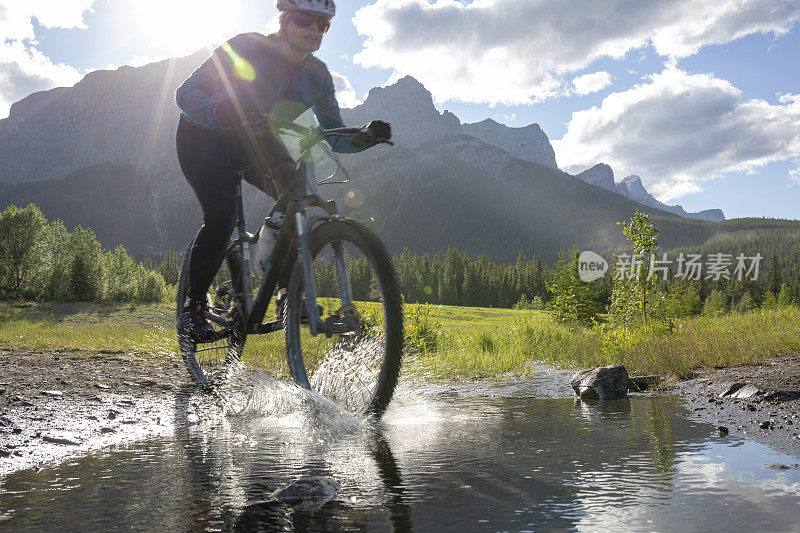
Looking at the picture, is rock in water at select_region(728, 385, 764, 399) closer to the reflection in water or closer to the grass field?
the reflection in water

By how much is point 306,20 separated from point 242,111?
0.86m

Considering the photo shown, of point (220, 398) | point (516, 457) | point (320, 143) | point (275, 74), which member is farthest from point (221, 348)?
point (516, 457)

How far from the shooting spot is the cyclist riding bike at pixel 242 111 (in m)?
4.10

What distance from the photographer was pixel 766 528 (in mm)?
1677

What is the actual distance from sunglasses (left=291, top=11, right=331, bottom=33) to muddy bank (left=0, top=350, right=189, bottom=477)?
3.17 meters

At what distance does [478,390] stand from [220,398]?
288 cm

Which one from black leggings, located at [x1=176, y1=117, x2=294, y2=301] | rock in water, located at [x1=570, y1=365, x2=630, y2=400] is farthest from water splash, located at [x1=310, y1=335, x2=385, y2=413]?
rock in water, located at [x1=570, y1=365, x2=630, y2=400]

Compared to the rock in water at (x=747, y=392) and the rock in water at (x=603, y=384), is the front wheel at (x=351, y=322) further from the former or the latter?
the rock in water at (x=747, y=392)

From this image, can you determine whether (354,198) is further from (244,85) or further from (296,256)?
(244,85)

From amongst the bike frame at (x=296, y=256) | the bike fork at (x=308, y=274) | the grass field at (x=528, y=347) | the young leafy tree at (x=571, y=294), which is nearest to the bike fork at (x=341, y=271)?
the bike frame at (x=296, y=256)

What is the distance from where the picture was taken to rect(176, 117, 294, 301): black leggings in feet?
14.2

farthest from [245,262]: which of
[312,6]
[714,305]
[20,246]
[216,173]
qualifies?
[714,305]

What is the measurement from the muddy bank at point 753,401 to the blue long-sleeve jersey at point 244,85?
3.38 metres

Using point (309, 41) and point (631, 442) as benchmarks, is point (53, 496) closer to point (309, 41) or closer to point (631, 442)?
point (631, 442)
